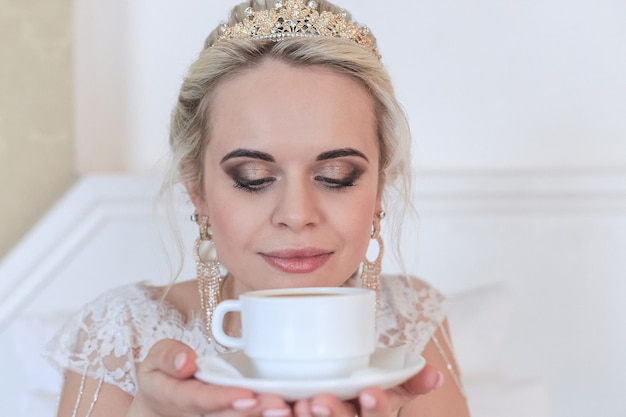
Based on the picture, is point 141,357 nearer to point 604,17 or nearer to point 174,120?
point 174,120

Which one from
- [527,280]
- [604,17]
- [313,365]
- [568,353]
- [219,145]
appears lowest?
[568,353]

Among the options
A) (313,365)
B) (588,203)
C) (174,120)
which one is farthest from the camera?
(588,203)

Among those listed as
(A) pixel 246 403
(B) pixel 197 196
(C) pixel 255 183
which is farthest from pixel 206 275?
(A) pixel 246 403

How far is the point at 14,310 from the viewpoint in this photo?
1960mm

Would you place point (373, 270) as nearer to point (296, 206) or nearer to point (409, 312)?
point (409, 312)

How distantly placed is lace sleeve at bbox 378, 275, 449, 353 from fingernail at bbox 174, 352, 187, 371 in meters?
0.78

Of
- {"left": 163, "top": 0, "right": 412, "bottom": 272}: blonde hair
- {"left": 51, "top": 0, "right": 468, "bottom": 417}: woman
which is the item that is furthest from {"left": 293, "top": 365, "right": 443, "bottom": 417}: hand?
{"left": 163, "top": 0, "right": 412, "bottom": 272}: blonde hair

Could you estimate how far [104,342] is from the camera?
147 centimetres

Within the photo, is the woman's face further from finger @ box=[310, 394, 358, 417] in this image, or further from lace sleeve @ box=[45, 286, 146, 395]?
finger @ box=[310, 394, 358, 417]

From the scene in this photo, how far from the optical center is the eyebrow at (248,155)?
122 cm

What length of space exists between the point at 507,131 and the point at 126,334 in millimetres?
1089

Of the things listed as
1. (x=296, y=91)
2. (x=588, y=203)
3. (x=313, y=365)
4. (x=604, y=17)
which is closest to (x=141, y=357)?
(x=296, y=91)

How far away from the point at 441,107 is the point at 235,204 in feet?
3.19

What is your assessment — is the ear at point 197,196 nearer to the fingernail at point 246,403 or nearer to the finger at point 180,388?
the finger at point 180,388
